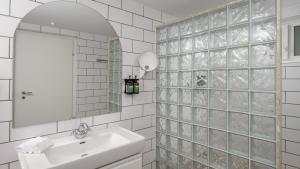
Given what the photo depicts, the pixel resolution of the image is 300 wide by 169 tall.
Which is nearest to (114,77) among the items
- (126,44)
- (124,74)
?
(124,74)

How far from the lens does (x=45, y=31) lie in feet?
4.15

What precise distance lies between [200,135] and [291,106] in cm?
113

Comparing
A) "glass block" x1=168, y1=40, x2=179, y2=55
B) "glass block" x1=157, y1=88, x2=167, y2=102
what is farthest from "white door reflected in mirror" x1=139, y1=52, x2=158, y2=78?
"glass block" x1=157, y1=88, x2=167, y2=102

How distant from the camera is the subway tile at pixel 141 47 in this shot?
5.86ft

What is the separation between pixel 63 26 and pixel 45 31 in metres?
0.14

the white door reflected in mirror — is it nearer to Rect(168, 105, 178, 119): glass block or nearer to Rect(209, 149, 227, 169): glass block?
Rect(168, 105, 178, 119): glass block

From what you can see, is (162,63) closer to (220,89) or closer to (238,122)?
(220,89)

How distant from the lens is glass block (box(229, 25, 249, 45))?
1252 millimetres

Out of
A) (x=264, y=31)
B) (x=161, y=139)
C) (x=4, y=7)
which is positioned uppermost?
(x=4, y=7)

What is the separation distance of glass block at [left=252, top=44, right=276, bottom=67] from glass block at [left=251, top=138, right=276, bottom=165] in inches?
21.4

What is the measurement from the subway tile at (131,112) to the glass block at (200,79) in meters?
0.66

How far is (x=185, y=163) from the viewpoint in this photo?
5.52 ft

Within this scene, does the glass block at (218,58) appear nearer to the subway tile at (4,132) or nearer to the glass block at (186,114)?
the glass block at (186,114)

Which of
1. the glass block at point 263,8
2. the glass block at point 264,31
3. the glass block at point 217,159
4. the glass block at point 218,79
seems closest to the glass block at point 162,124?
the glass block at point 217,159
